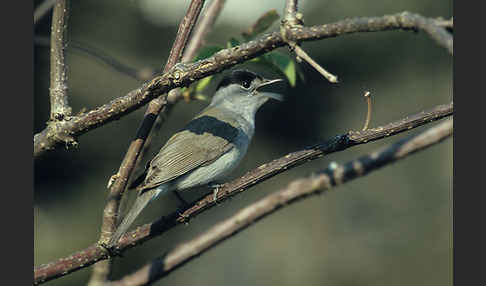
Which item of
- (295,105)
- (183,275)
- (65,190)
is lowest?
(183,275)

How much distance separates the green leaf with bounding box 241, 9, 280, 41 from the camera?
292 cm

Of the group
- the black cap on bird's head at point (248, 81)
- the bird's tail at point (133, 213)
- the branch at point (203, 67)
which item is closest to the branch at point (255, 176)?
the bird's tail at point (133, 213)

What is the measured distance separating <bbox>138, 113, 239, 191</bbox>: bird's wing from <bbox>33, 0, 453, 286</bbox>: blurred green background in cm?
222

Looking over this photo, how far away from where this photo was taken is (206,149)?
3945mm

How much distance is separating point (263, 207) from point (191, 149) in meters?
1.43

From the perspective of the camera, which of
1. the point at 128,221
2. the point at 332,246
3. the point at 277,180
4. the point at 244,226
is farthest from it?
the point at 277,180

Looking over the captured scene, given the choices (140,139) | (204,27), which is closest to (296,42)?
(140,139)

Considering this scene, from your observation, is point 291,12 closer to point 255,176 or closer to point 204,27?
point 255,176

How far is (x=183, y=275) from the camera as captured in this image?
8930 mm

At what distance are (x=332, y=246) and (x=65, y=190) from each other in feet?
14.5

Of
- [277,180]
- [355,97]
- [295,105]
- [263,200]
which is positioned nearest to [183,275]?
[277,180]

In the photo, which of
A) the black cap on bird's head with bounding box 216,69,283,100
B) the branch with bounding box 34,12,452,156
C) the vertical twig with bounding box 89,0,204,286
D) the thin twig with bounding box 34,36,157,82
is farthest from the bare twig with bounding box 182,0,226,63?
the black cap on bird's head with bounding box 216,69,283,100

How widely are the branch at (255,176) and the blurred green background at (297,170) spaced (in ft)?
12.5

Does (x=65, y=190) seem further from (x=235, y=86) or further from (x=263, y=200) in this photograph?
(x=263, y=200)
